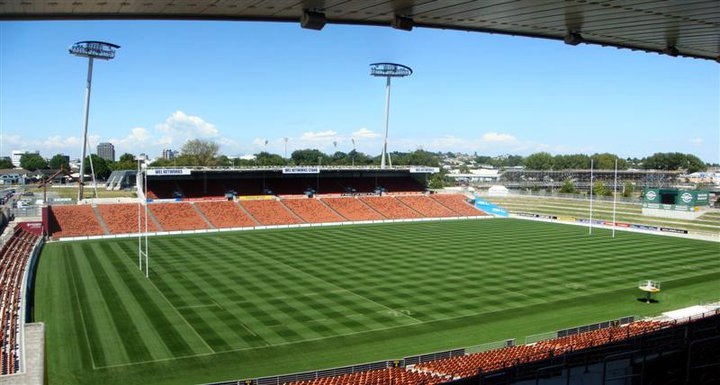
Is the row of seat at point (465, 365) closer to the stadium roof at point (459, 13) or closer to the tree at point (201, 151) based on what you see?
the stadium roof at point (459, 13)

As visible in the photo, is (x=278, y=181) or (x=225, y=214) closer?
(x=225, y=214)

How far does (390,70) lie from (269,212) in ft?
116

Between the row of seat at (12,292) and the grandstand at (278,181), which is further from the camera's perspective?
the grandstand at (278,181)

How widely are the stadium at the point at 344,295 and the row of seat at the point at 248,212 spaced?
1.13 ft

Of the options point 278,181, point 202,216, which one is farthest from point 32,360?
point 278,181

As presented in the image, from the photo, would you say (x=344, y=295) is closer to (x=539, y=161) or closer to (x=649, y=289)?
(x=649, y=289)

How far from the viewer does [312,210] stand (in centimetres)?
6919

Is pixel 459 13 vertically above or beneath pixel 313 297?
above

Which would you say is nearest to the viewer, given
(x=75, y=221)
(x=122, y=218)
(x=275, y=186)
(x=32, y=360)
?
(x=32, y=360)

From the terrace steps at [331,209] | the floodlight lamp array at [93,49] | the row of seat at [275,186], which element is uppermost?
the floodlight lamp array at [93,49]

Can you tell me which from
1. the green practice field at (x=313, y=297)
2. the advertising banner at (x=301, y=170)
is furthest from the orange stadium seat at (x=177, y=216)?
the advertising banner at (x=301, y=170)

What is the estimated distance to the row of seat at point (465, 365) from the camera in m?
16.4

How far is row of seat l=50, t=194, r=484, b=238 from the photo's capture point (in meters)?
55.2

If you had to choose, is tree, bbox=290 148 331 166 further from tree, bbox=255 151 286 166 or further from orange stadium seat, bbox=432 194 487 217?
orange stadium seat, bbox=432 194 487 217
